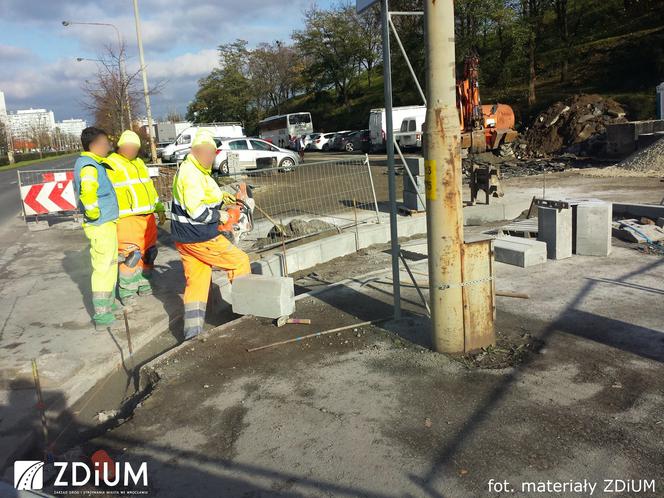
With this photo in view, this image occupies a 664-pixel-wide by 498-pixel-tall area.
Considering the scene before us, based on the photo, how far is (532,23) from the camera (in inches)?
1340

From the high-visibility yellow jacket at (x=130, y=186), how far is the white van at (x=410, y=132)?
24.7 m

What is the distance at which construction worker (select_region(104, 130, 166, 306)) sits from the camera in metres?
6.42

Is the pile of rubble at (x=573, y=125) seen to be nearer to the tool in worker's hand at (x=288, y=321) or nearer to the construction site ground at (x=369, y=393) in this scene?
the construction site ground at (x=369, y=393)

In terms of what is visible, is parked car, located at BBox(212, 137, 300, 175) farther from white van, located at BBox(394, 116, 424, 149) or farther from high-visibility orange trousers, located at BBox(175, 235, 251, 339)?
high-visibility orange trousers, located at BBox(175, 235, 251, 339)

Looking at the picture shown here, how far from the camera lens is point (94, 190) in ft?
19.1

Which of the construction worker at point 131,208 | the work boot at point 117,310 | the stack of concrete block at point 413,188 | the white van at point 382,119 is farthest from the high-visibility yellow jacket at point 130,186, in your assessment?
the white van at point 382,119

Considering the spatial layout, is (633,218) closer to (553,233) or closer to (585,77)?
(553,233)

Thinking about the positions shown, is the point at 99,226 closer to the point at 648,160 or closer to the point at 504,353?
the point at 504,353

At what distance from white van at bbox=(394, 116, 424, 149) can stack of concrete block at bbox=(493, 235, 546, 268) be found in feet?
77.2

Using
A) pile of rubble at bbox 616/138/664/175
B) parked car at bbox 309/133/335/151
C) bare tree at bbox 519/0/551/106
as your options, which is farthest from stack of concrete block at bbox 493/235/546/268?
parked car at bbox 309/133/335/151

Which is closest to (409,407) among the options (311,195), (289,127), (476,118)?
(311,195)

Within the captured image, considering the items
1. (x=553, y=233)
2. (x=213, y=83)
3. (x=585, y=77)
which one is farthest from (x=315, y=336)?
(x=213, y=83)

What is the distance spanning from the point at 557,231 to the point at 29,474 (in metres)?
6.25

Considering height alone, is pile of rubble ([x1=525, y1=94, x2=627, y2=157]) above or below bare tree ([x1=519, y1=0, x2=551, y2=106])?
below
